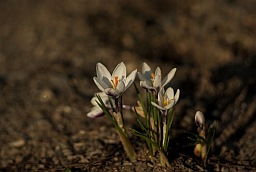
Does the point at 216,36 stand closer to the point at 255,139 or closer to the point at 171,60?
the point at 171,60

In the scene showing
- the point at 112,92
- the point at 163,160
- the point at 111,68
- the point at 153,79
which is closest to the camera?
the point at 112,92

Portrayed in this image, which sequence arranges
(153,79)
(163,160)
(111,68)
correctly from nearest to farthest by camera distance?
(153,79) → (163,160) → (111,68)

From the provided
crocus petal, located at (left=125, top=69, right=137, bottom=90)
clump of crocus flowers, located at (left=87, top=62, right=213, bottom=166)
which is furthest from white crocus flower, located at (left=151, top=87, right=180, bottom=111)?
crocus petal, located at (left=125, top=69, right=137, bottom=90)

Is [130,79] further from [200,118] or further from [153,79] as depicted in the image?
[200,118]

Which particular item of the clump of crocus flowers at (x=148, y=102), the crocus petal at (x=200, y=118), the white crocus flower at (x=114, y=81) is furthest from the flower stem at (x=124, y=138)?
the crocus petal at (x=200, y=118)

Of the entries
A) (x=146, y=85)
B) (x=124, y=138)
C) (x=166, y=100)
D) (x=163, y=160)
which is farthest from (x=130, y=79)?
(x=163, y=160)

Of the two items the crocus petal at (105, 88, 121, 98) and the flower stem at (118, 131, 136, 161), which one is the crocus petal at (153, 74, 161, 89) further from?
the flower stem at (118, 131, 136, 161)
